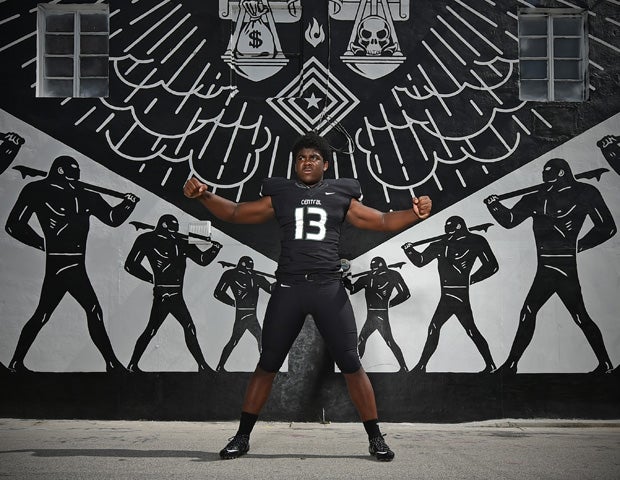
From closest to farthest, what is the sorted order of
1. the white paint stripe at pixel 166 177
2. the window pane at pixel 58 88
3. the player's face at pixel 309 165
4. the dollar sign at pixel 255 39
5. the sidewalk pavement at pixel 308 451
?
the sidewalk pavement at pixel 308 451 → the player's face at pixel 309 165 → the white paint stripe at pixel 166 177 → the dollar sign at pixel 255 39 → the window pane at pixel 58 88

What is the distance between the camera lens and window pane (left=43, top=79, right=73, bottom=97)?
23.2 feet

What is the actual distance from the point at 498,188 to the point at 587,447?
240 centimetres

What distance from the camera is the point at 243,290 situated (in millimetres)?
6773

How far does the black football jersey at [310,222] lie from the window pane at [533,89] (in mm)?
2632

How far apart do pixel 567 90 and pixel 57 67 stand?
4828mm

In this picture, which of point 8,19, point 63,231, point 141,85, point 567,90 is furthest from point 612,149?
point 8,19

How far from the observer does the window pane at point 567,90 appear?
7098mm

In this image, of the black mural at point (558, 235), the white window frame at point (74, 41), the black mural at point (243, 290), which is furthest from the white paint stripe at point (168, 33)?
the black mural at point (558, 235)

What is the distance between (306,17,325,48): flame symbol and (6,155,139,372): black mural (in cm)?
216

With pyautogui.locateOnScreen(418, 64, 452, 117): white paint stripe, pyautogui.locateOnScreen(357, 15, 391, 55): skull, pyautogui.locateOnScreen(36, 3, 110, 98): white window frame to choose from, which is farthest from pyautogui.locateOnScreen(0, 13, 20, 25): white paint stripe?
pyautogui.locateOnScreen(418, 64, 452, 117): white paint stripe

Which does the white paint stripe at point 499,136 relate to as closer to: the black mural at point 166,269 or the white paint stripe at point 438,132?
the white paint stripe at point 438,132

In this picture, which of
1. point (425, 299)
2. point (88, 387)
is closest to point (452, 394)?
point (425, 299)

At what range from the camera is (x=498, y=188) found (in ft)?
22.5

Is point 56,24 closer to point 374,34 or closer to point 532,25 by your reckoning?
point 374,34
